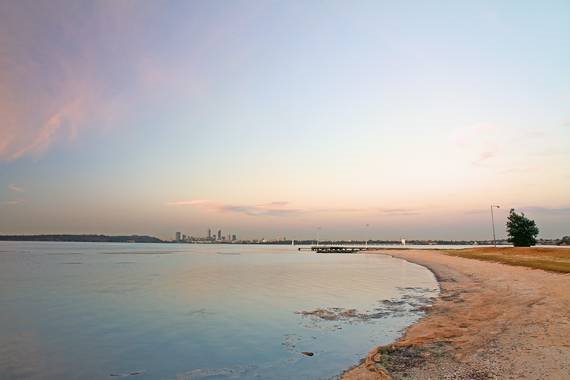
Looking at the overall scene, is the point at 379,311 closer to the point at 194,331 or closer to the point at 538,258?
the point at 194,331

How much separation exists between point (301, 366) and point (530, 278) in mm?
30975

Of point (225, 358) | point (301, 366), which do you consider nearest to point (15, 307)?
point (225, 358)

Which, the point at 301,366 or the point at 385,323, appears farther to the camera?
the point at 385,323

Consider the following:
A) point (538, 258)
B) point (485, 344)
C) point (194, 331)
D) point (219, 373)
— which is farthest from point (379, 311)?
point (538, 258)

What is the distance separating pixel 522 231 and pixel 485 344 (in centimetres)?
9264

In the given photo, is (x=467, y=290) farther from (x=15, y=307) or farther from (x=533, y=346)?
(x=15, y=307)

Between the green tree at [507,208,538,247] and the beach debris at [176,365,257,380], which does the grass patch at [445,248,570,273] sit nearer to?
the green tree at [507,208,538,247]

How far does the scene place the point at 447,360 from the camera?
13141mm

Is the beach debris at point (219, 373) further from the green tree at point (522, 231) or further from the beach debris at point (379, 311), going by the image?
the green tree at point (522, 231)

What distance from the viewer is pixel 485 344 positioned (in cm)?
1484

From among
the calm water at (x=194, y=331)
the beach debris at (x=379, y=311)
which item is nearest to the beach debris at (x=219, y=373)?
the calm water at (x=194, y=331)

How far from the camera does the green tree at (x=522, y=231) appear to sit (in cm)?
9219

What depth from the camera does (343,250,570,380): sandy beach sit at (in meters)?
11.7

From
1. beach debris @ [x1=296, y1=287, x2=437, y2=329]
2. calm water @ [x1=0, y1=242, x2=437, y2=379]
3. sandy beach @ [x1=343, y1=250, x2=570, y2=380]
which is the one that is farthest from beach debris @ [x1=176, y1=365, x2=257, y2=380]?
beach debris @ [x1=296, y1=287, x2=437, y2=329]
